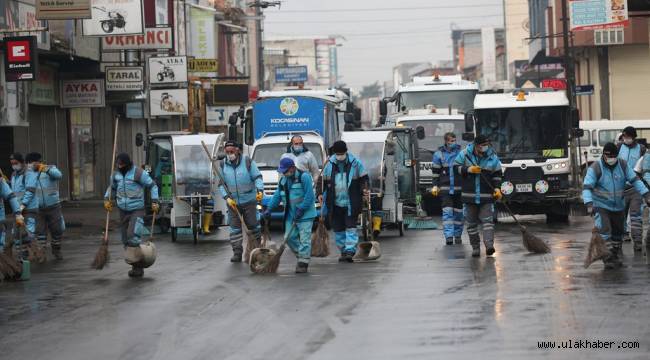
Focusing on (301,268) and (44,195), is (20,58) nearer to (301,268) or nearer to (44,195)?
(44,195)

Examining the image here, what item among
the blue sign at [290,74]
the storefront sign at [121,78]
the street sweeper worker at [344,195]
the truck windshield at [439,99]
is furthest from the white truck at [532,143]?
the blue sign at [290,74]

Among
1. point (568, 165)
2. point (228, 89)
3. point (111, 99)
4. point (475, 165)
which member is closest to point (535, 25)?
point (228, 89)

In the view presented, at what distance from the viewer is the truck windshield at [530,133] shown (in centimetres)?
2616

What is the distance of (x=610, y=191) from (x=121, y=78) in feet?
73.6

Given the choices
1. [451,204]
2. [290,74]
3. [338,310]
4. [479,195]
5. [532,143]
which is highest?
[290,74]

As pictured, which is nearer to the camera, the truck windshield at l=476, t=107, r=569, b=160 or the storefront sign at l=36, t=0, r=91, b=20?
the truck windshield at l=476, t=107, r=569, b=160

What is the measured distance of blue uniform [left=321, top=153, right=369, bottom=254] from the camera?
58.3 ft

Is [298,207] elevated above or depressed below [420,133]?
below

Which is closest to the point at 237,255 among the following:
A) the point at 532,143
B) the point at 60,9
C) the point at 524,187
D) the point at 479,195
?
the point at 479,195

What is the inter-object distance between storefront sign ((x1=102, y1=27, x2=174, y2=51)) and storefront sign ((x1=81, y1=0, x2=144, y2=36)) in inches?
82.9

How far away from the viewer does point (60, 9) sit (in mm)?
28812

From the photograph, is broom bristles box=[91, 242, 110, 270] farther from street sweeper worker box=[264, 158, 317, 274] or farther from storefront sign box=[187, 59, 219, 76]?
storefront sign box=[187, 59, 219, 76]

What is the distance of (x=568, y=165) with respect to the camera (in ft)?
85.4

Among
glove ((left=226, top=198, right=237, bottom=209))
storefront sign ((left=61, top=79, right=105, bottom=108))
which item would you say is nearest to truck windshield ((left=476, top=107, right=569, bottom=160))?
glove ((left=226, top=198, right=237, bottom=209))
